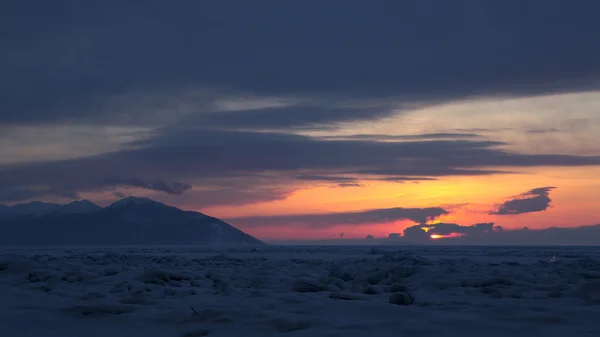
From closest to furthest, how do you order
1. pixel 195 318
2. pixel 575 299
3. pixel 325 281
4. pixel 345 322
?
pixel 345 322 < pixel 195 318 < pixel 575 299 < pixel 325 281

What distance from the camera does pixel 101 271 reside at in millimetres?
12766

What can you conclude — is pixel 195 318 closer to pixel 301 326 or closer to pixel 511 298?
pixel 301 326

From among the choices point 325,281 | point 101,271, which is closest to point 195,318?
point 325,281

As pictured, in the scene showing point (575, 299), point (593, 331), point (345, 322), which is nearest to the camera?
point (593, 331)

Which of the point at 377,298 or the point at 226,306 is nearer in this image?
the point at 226,306

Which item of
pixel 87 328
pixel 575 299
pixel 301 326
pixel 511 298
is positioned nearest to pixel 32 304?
pixel 87 328

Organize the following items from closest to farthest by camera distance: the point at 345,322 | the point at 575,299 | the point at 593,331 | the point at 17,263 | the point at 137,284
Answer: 1. the point at 593,331
2. the point at 345,322
3. the point at 575,299
4. the point at 137,284
5. the point at 17,263

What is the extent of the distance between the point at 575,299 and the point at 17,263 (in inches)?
427

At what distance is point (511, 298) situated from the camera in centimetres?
901

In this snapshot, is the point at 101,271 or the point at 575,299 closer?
the point at 575,299

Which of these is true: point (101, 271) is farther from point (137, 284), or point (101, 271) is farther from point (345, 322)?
point (345, 322)

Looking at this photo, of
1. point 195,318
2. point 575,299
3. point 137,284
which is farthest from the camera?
point 137,284

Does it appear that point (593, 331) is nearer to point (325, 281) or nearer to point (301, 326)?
point (301, 326)

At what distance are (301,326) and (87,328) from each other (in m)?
2.42
